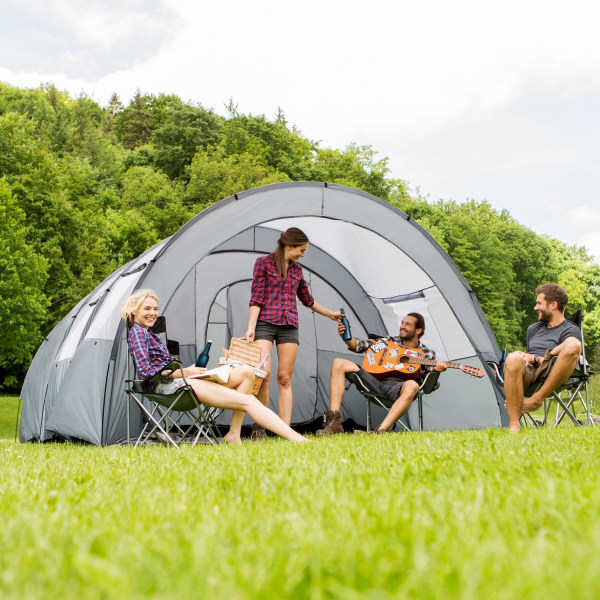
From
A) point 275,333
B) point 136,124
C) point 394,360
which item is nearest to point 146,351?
point 275,333

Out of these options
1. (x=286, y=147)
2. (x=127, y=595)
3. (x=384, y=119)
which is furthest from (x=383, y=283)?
(x=384, y=119)

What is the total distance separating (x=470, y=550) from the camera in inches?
42.6

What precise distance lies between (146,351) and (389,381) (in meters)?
2.17

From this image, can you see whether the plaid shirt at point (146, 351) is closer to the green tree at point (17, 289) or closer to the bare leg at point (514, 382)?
the bare leg at point (514, 382)

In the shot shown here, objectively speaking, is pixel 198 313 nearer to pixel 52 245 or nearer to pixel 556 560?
pixel 556 560

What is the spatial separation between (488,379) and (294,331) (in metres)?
1.95

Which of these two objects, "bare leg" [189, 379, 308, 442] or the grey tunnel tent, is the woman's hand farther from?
the grey tunnel tent

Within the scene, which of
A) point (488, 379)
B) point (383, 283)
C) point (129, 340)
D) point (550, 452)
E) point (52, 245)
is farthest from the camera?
point (52, 245)

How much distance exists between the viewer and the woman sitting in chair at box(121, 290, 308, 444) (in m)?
3.89

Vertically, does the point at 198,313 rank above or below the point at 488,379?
above

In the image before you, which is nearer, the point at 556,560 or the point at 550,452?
the point at 556,560

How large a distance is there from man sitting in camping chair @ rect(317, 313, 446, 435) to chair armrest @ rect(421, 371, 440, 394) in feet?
0.19

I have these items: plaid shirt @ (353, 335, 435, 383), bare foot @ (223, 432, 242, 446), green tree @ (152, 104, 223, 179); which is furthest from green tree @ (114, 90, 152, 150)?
bare foot @ (223, 432, 242, 446)

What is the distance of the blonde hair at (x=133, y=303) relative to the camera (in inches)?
177
